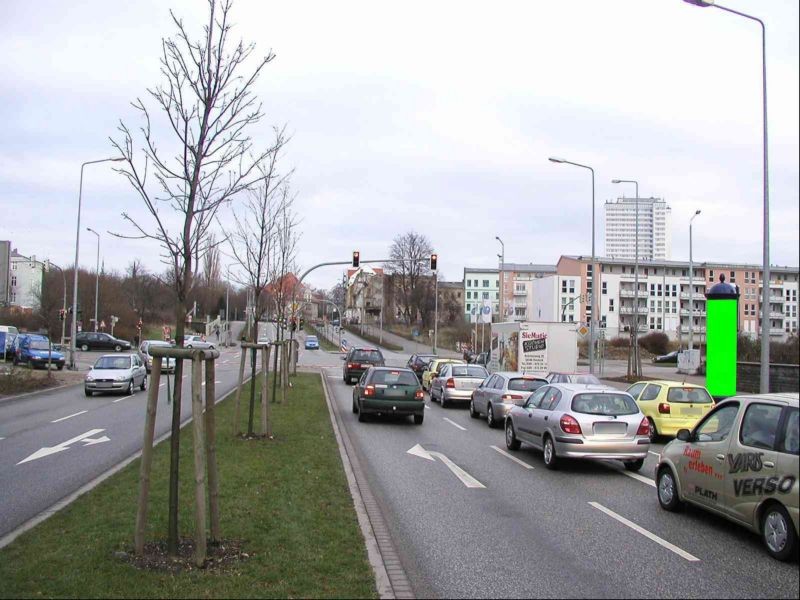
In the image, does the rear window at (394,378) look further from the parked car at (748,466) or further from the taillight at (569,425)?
the parked car at (748,466)

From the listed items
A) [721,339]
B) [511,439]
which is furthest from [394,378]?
[721,339]

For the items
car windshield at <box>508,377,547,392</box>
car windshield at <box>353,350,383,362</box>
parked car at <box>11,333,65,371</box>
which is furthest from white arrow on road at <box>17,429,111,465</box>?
parked car at <box>11,333,65,371</box>

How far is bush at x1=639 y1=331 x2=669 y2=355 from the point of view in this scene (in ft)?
251

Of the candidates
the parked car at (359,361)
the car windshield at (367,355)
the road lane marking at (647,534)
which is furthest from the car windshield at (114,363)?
the road lane marking at (647,534)

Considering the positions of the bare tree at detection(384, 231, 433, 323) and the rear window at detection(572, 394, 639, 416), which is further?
the bare tree at detection(384, 231, 433, 323)

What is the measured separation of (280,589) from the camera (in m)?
5.41

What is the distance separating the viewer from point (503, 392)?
19.1 meters

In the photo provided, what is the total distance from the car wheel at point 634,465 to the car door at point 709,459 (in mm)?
3689

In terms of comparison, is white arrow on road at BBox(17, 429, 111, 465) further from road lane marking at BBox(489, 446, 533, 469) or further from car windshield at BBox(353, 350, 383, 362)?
car windshield at BBox(353, 350, 383, 362)

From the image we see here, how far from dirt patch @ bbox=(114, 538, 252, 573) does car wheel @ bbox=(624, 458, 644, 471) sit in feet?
25.8

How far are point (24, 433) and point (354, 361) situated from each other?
19838mm

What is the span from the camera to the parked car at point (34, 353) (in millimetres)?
40553

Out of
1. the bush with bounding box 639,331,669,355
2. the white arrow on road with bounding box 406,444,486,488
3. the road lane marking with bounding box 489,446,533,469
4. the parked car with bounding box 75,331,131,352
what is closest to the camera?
the white arrow on road with bounding box 406,444,486,488

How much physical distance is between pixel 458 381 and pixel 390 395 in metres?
6.46
